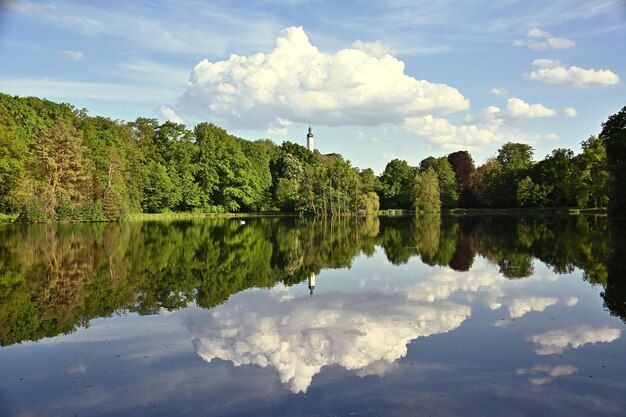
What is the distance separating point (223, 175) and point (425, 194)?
109ft

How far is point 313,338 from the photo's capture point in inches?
404

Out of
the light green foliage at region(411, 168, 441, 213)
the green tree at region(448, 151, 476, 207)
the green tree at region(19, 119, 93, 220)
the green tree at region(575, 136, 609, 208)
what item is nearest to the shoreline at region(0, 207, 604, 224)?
the green tree at region(19, 119, 93, 220)

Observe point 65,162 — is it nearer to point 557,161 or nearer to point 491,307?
point 491,307

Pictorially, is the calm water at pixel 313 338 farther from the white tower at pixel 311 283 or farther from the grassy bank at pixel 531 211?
the grassy bank at pixel 531 211

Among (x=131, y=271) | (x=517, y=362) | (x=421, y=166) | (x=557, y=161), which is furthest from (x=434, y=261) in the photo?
(x=421, y=166)

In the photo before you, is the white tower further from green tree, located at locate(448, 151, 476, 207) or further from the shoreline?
green tree, located at locate(448, 151, 476, 207)

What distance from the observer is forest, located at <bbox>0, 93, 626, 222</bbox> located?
50.4 m

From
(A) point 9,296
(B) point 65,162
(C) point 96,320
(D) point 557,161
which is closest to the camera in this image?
(C) point 96,320

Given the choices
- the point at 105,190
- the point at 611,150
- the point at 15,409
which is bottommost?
the point at 15,409

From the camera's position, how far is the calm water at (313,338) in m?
7.19

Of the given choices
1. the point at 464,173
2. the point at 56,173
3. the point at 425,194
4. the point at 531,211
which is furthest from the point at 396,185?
the point at 56,173

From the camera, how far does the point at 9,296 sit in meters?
14.4

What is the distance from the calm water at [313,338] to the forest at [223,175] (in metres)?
33.4

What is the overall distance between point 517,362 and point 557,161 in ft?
272
